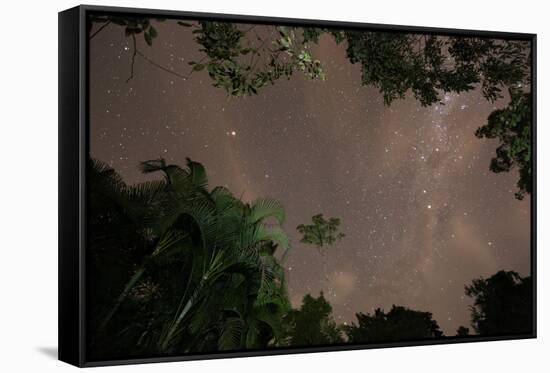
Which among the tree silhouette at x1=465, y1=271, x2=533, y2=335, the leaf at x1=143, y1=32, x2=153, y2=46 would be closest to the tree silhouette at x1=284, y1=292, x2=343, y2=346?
the tree silhouette at x1=465, y1=271, x2=533, y2=335

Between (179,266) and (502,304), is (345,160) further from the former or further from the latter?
(502,304)

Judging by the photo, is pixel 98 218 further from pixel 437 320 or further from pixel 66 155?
pixel 437 320

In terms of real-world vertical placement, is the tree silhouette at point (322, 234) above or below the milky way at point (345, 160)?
below

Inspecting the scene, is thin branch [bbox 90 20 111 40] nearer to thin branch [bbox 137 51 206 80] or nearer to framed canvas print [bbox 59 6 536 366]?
framed canvas print [bbox 59 6 536 366]

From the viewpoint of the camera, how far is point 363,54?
9.02 m

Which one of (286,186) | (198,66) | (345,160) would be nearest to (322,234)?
(286,186)

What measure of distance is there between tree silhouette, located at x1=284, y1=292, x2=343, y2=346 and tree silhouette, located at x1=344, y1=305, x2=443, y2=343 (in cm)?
14

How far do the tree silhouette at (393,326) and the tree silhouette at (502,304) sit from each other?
0.38 m

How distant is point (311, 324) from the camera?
8.84 meters

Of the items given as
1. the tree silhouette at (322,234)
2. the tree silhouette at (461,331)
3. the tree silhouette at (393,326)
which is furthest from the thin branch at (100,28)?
the tree silhouette at (461,331)

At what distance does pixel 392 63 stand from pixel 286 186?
1252mm

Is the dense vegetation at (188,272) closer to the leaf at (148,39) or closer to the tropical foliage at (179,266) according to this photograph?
the tropical foliage at (179,266)

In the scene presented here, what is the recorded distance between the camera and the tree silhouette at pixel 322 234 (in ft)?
28.8

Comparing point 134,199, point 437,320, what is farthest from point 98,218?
point 437,320
